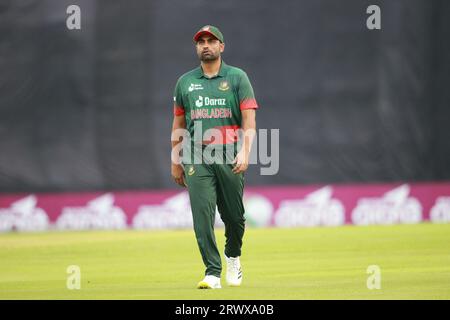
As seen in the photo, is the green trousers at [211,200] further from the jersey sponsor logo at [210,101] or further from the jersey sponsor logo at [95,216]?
the jersey sponsor logo at [95,216]

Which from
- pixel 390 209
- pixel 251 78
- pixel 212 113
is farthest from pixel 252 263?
pixel 251 78

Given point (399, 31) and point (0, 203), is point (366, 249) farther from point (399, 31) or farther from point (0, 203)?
point (0, 203)

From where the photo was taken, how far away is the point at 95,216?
770 inches

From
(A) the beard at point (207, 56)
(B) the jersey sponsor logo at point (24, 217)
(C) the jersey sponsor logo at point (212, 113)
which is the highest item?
(A) the beard at point (207, 56)

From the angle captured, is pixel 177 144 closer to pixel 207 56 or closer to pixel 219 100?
pixel 219 100

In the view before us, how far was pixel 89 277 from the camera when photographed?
37.2ft

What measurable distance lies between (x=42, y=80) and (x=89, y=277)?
944 cm

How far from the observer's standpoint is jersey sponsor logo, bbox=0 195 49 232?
19.6m

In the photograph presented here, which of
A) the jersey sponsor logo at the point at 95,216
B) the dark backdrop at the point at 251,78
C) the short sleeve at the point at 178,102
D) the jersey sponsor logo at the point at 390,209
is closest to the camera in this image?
the short sleeve at the point at 178,102

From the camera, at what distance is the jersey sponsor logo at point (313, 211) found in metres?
19.0

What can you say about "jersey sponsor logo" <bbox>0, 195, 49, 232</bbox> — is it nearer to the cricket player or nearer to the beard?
the cricket player

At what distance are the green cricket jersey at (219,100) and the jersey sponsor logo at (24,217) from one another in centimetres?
1034

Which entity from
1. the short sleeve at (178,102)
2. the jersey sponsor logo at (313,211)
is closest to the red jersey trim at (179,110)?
the short sleeve at (178,102)

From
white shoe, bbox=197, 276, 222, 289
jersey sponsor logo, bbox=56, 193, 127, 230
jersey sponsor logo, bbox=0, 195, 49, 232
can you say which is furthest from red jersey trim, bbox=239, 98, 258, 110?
jersey sponsor logo, bbox=0, 195, 49, 232
